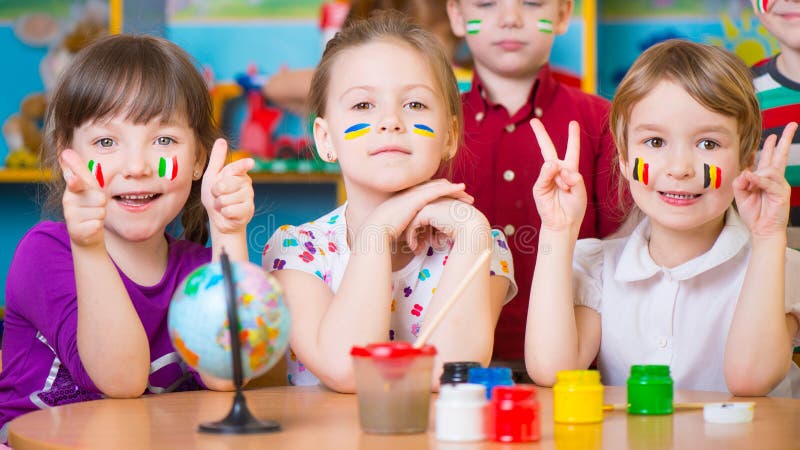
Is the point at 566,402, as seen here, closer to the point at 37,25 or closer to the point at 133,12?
the point at 133,12

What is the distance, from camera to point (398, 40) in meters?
1.70

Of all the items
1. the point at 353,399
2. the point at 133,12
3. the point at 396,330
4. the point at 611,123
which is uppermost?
the point at 133,12

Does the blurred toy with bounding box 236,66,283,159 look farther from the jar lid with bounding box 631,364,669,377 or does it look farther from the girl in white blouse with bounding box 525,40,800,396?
the jar lid with bounding box 631,364,669,377

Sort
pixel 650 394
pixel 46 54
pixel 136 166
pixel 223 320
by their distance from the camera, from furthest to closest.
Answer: pixel 46 54, pixel 136 166, pixel 650 394, pixel 223 320

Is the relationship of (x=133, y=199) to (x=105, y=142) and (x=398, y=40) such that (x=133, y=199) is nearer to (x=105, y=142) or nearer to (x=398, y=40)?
(x=105, y=142)

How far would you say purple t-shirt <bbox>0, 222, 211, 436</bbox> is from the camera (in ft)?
4.98

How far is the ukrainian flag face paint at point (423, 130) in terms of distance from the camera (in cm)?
160

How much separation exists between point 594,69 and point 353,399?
220cm

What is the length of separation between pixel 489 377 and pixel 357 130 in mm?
555

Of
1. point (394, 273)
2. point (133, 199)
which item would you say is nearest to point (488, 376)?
point (394, 273)

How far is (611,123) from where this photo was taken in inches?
68.6

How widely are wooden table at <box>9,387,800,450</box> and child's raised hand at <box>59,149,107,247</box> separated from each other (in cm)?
23

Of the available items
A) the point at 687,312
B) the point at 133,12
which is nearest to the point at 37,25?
the point at 133,12

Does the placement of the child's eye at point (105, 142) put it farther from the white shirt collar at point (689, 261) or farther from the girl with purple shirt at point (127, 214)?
the white shirt collar at point (689, 261)
